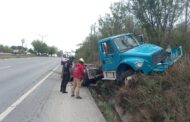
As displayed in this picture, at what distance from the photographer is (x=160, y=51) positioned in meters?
14.4

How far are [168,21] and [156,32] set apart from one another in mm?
1712

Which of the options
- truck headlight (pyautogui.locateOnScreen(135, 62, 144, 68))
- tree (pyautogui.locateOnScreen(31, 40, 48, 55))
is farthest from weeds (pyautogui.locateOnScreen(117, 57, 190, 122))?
tree (pyautogui.locateOnScreen(31, 40, 48, 55))

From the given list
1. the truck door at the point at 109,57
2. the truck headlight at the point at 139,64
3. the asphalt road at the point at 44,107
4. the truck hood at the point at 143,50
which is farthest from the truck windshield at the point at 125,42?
the asphalt road at the point at 44,107

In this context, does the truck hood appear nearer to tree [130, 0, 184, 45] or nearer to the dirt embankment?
the dirt embankment

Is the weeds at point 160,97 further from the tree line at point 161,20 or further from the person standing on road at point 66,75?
the tree line at point 161,20

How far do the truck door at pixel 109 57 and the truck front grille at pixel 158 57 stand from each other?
5.97 ft

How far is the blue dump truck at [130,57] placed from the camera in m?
13.8

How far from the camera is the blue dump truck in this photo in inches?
543

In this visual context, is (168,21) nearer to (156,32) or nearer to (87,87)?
(156,32)

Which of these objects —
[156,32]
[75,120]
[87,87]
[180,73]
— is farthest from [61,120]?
[156,32]

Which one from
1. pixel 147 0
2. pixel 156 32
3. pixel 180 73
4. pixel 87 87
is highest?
pixel 147 0

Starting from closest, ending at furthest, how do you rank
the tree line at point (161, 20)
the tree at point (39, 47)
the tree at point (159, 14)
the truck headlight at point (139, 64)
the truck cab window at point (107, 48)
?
the truck headlight at point (139, 64)
the truck cab window at point (107, 48)
the tree line at point (161, 20)
the tree at point (159, 14)
the tree at point (39, 47)

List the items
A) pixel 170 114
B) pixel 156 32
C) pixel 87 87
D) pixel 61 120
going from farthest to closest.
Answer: pixel 156 32, pixel 87 87, pixel 61 120, pixel 170 114

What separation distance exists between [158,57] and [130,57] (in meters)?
1.01
